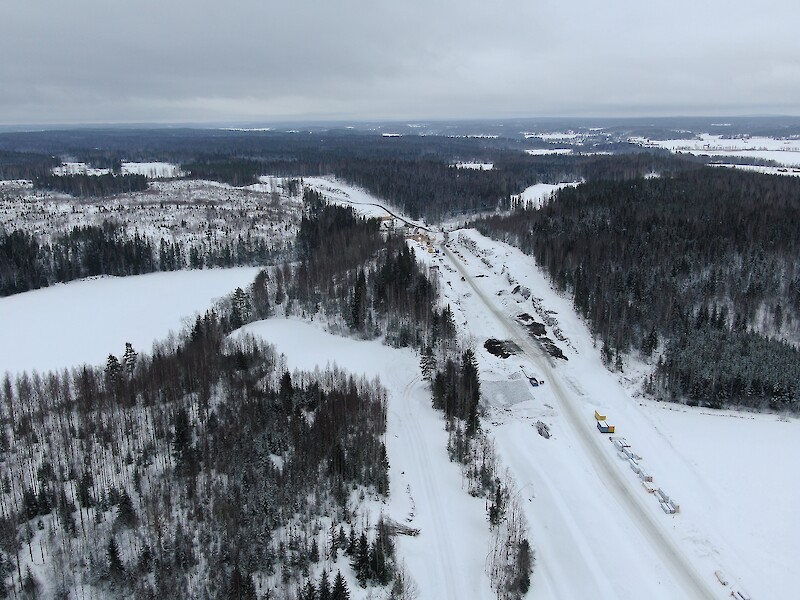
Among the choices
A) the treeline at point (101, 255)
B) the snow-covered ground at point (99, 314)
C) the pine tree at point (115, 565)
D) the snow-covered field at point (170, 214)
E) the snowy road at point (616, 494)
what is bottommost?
the snowy road at point (616, 494)

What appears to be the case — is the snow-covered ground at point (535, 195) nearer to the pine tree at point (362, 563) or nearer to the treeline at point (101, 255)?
the treeline at point (101, 255)

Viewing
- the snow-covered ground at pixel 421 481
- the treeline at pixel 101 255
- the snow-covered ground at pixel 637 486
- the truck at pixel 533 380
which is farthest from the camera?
the treeline at pixel 101 255

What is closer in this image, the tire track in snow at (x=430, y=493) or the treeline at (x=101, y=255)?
the tire track in snow at (x=430, y=493)

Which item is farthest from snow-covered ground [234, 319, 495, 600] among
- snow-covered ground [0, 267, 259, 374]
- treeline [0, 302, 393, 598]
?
snow-covered ground [0, 267, 259, 374]

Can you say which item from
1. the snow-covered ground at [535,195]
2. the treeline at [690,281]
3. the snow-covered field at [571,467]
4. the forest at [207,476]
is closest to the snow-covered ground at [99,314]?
the snow-covered field at [571,467]

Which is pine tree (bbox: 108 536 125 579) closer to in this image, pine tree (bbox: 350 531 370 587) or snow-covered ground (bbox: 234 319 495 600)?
Result: pine tree (bbox: 350 531 370 587)

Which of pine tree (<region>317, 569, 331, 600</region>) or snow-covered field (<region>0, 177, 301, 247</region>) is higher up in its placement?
snow-covered field (<region>0, 177, 301, 247</region>)
